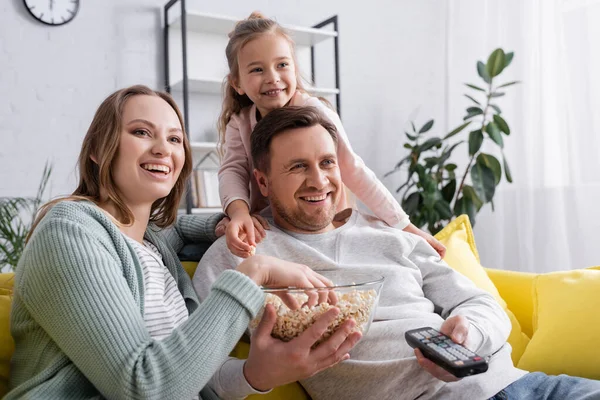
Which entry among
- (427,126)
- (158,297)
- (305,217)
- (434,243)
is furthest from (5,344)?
(427,126)

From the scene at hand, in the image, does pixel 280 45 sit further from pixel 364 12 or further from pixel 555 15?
pixel 364 12

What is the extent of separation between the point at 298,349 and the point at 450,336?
0.32m

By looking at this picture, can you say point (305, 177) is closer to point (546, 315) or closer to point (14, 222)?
point (546, 315)

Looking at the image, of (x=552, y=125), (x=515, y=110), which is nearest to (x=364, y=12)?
(x=515, y=110)

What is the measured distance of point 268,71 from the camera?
5.73ft

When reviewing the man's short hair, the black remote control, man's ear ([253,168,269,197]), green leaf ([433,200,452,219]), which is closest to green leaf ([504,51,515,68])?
green leaf ([433,200,452,219])

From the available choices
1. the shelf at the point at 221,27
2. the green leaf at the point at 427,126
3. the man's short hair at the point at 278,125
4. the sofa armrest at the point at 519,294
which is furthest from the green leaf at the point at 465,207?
the man's short hair at the point at 278,125

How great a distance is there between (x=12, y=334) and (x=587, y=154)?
10.1ft

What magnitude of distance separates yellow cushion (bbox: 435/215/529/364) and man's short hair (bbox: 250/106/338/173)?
56cm

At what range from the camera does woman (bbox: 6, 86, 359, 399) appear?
2.98 ft

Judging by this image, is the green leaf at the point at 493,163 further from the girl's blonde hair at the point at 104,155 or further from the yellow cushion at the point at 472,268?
the girl's blonde hair at the point at 104,155

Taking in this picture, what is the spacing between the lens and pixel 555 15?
11.2 feet

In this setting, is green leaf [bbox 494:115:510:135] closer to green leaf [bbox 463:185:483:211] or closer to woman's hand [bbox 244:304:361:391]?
green leaf [bbox 463:185:483:211]

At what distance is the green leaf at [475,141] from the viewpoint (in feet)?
11.5
